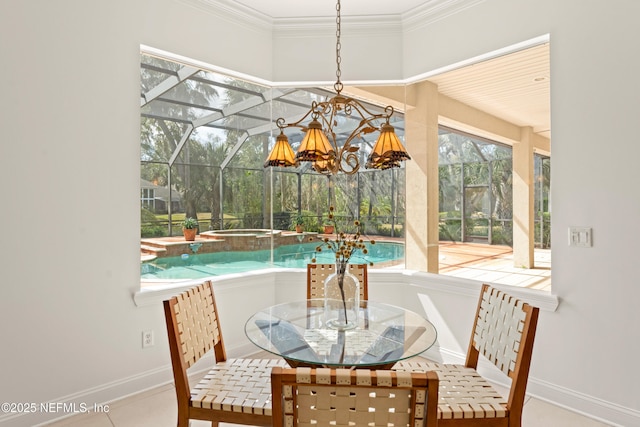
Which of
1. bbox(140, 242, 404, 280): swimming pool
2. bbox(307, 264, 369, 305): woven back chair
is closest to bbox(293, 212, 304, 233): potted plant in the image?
bbox(140, 242, 404, 280): swimming pool

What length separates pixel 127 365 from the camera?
2861 millimetres

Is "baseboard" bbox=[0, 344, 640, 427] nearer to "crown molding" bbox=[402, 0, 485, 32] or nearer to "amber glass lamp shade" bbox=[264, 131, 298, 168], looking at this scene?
"amber glass lamp shade" bbox=[264, 131, 298, 168]

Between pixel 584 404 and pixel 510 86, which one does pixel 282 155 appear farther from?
pixel 584 404

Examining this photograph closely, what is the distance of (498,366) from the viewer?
1994 millimetres

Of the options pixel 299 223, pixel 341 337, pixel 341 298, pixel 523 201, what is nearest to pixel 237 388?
pixel 341 337

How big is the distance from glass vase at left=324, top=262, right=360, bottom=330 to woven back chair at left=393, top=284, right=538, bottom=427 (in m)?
0.49

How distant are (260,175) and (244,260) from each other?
82 cm

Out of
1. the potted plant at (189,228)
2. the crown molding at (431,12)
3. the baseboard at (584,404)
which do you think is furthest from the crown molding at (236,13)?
the baseboard at (584,404)

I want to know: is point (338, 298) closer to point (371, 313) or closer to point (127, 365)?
point (371, 313)

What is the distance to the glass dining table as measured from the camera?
5.69 feet

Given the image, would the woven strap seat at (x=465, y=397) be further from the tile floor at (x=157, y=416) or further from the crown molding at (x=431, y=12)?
the crown molding at (x=431, y=12)

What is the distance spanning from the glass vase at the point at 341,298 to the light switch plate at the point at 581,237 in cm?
155

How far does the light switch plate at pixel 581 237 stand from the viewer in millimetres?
2590

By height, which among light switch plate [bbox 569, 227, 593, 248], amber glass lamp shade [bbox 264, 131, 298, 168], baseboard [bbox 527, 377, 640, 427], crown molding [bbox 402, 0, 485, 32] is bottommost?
baseboard [bbox 527, 377, 640, 427]
